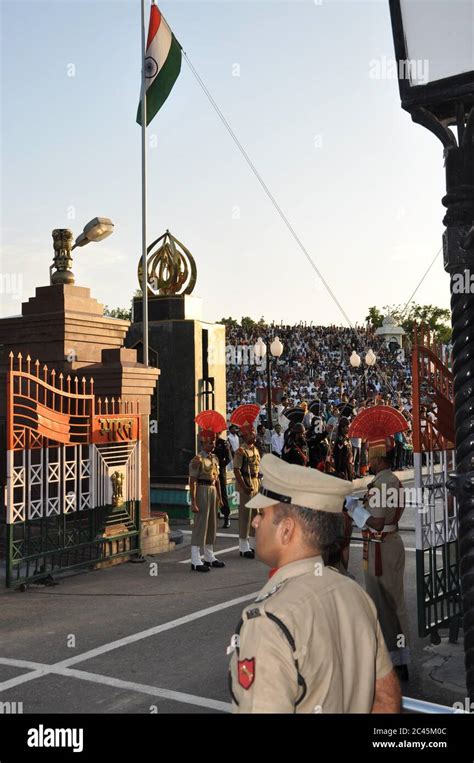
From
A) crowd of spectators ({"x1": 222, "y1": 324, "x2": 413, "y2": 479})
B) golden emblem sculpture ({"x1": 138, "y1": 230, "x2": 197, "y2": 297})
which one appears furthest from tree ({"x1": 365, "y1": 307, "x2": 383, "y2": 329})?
golden emblem sculpture ({"x1": 138, "y1": 230, "x2": 197, "y2": 297})

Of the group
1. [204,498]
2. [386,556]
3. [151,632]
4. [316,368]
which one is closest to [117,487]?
[204,498]

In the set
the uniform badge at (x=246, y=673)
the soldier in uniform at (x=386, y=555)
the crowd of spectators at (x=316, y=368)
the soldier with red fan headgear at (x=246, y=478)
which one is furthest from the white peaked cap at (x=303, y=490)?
the crowd of spectators at (x=316, y=368)

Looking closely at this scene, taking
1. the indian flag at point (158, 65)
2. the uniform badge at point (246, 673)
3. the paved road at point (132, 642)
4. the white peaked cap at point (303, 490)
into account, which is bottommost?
the paved road at point (132, 642)

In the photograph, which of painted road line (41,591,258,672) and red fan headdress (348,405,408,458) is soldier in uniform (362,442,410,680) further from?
painted road line (41,591,258,672)

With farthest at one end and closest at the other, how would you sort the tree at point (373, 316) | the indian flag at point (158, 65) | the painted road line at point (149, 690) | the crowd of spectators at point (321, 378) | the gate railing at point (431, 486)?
the tree at point (373, 316) → the crowd of spectators at point (321, 378) → the indian flag at point (158, 65) → the gate railing at point (431, 486) → the painted road line at point (149, 690)

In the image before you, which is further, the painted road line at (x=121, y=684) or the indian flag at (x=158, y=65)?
the indian flag at (x=158, y=65)

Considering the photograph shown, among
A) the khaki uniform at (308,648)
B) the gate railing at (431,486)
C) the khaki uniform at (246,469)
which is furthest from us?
the khaki uniform at (246,469)

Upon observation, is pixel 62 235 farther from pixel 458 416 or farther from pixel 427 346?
pixel 458 416

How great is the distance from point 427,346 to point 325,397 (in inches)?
1038

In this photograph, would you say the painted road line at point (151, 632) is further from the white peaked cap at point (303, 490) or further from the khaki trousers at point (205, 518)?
the white peaked cap at point (303, 490)

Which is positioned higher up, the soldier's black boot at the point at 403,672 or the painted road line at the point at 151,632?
the soldier's black boot at the point at 403,672

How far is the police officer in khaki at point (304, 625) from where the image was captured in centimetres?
213

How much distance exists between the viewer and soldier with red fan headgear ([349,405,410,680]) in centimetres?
630
